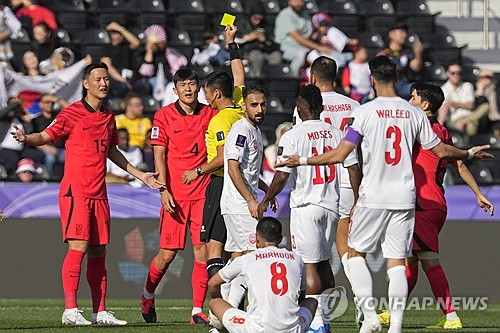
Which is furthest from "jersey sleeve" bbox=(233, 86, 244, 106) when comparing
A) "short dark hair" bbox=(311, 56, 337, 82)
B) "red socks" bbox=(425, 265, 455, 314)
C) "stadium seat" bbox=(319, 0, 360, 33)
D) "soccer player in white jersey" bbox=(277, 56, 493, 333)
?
"stadium seat" bbox=(319, 0, 360, 33)

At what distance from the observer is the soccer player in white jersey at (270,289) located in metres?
8.65

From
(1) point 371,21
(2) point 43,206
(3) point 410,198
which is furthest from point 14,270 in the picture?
(1) point 371,21

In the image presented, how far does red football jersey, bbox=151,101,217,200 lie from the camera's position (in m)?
11.9

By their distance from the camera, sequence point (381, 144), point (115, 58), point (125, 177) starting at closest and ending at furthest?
point (381, 144), point (125, 177), point (115, 58)

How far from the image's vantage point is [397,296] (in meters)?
9.29

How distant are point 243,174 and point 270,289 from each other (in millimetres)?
2432

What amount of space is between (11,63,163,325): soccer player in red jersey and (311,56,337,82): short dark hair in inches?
73.2

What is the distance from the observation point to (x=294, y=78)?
20703 mm

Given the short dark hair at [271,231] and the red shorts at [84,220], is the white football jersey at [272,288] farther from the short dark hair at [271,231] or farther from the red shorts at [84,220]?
the red shorts at [84,220]

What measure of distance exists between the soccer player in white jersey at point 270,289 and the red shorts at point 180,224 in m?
2.92

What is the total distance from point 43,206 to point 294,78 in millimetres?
6252

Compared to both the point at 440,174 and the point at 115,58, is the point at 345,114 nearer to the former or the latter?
the point at 440,174

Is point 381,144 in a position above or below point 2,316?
above

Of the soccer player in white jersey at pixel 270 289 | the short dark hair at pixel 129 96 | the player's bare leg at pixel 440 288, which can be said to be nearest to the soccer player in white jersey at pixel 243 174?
the soccer player in white jersey at pixel 270 289
